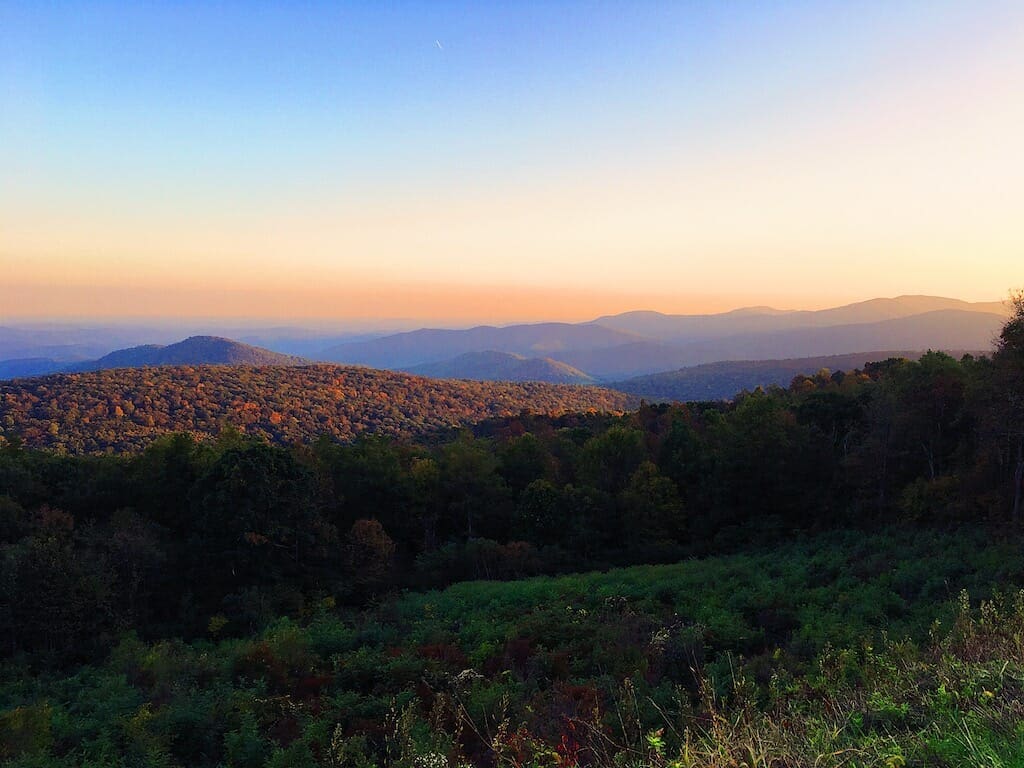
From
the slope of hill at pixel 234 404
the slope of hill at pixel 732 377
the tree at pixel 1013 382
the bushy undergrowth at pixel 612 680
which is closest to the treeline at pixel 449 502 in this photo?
the tree at pixel 1013 382

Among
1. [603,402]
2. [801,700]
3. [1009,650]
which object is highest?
[1009,650]

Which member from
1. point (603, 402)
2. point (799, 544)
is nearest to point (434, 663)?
point (799, 544)

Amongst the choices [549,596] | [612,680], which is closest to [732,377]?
[549,596]

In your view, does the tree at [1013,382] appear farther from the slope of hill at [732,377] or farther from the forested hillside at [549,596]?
the slope of hill at [732,377]

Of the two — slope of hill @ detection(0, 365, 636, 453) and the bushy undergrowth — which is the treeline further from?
slope of hill @ detection(0, 365, 636, 453)

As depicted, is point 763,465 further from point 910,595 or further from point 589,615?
point 589,615

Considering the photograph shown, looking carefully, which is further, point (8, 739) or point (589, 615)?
point (589, 615)

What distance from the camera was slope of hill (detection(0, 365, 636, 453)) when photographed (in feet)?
213

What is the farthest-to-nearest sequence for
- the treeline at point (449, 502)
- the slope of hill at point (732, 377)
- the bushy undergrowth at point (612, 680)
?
the slope of hill at point (732, 377)
the treeline at point (449, 502)
the bushy undergrowth at point (612, 680)

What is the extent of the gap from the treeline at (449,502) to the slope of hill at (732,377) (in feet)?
364

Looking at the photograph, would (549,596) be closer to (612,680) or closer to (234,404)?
(612,680)

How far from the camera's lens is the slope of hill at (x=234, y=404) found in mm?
64938

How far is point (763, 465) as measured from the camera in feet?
88.8

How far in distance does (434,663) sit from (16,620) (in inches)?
574
